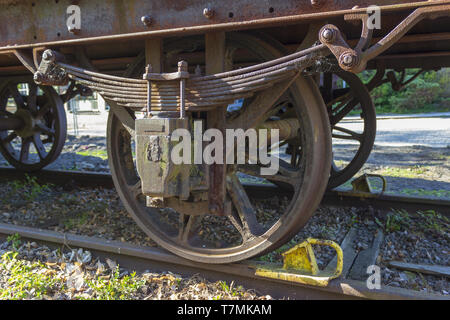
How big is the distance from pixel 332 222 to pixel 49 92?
15.3 ft

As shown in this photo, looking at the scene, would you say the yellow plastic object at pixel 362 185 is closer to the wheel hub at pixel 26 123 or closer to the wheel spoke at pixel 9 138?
A: the wheel hub at pixel 26 123

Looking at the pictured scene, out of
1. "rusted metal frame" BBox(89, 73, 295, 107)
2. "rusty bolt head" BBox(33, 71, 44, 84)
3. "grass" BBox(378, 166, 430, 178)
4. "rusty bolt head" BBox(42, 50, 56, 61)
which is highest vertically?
"rusty bolt head" BBox(42, 50, 56, 61)

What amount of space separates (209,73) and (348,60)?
3.44 ft

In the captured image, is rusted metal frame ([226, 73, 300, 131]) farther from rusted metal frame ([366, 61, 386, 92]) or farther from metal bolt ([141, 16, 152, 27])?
rusted metal frame ([366, 61, 386, 92])

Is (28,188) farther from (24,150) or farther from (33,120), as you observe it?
(33,120)

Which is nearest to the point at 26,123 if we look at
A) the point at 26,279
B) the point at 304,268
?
the point at 26,279

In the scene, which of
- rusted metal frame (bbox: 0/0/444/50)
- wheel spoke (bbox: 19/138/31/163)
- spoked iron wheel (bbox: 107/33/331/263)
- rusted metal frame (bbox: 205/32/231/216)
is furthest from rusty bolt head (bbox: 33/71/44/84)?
wheel spoke (bbox: 19/138/31/163)

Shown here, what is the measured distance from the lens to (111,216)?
4484 millimetres

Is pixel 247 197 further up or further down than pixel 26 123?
further down

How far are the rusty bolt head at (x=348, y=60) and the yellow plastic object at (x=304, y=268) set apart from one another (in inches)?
45.9

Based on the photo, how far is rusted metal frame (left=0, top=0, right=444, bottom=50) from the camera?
2.25 metres

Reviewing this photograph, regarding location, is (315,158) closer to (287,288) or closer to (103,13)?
(287,288)

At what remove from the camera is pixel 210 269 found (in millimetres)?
3039
